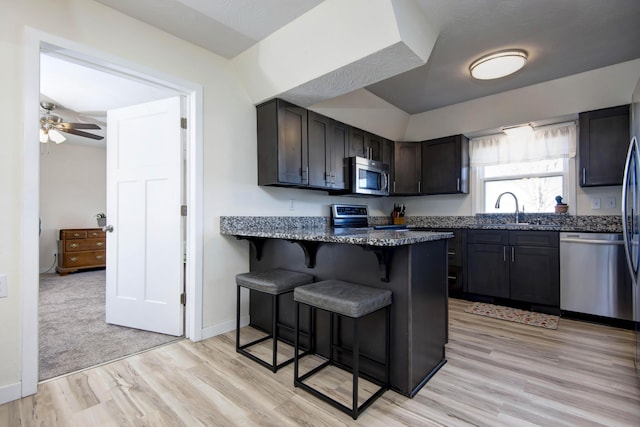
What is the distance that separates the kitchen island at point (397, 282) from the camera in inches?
68.0

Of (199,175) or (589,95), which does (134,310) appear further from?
(589,95)

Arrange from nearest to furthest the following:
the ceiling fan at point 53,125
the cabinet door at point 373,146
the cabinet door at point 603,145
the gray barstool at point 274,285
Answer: the gray barstool at point 274,285
the cabinet door at point 603,145
the ceiling fan at point 53,125
the cabinet door at point 373,146

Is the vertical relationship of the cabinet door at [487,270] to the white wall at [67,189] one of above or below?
below

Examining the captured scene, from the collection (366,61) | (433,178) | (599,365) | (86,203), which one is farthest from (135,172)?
(86,203)

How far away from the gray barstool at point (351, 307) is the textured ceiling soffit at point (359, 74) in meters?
1.57

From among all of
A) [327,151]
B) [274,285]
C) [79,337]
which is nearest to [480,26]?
[327,151]

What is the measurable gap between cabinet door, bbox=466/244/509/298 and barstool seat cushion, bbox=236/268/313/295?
7.91 ft

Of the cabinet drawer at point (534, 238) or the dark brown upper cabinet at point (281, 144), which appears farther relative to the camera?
the cabinet drawer at point (534, 238)

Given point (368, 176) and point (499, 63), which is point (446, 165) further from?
point (499, 63)

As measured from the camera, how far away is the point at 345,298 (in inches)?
63.4

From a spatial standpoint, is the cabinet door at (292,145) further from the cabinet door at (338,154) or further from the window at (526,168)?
the window at (526,168)

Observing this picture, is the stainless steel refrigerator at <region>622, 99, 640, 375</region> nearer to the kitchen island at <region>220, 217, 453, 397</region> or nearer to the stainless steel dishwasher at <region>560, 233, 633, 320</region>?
the stainless steel dishwasher at <region>560, 233, 633, 320</region>

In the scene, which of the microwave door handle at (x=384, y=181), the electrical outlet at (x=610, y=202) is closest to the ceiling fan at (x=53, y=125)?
the microwave door handle at (x=384, y=181)

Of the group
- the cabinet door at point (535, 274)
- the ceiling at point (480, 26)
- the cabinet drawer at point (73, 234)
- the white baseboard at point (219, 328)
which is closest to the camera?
the ceiling at point (480, 26)
